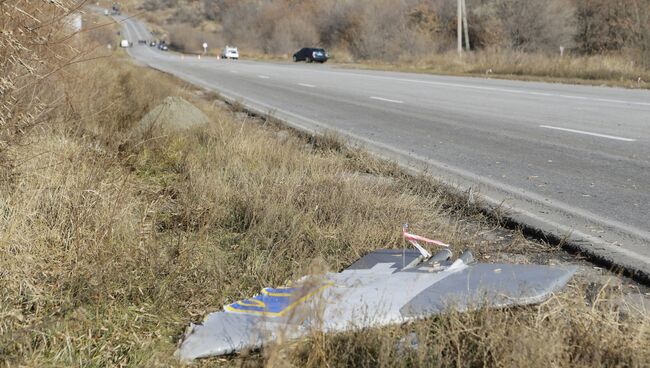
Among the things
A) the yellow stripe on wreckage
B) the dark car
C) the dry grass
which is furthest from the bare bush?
the dark car

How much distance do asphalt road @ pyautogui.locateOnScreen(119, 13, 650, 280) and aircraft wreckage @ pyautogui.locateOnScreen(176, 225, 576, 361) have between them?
3.35ft

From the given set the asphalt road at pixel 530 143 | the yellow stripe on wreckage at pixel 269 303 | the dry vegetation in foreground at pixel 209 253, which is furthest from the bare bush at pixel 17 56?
the yellow stripe on wreckage at pixel 269 303

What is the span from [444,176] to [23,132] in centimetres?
364

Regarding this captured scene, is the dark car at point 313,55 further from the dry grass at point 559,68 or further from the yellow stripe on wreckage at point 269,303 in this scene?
the yellow stripe on wreckage at point 269,303

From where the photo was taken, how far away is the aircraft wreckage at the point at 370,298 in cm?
259

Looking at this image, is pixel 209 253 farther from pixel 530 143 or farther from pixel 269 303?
pixel 530 143

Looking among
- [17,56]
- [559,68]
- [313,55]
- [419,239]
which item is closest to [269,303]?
[419,239]

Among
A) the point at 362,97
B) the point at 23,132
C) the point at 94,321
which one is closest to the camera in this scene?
the point at 94,321

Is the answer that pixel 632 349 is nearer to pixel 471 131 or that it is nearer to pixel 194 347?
pixel 194 347

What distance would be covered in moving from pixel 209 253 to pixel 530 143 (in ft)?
17.4

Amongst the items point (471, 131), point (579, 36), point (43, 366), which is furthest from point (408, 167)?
point (579, 36)

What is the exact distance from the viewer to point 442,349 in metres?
2.40

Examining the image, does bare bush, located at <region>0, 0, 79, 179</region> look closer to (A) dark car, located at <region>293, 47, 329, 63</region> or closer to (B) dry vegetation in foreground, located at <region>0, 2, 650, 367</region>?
(B) dry vegetation in foreground, located at <region>0, 2, 650, 367</region>

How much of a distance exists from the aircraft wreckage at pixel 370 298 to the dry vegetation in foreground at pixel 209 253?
72 millimetres
